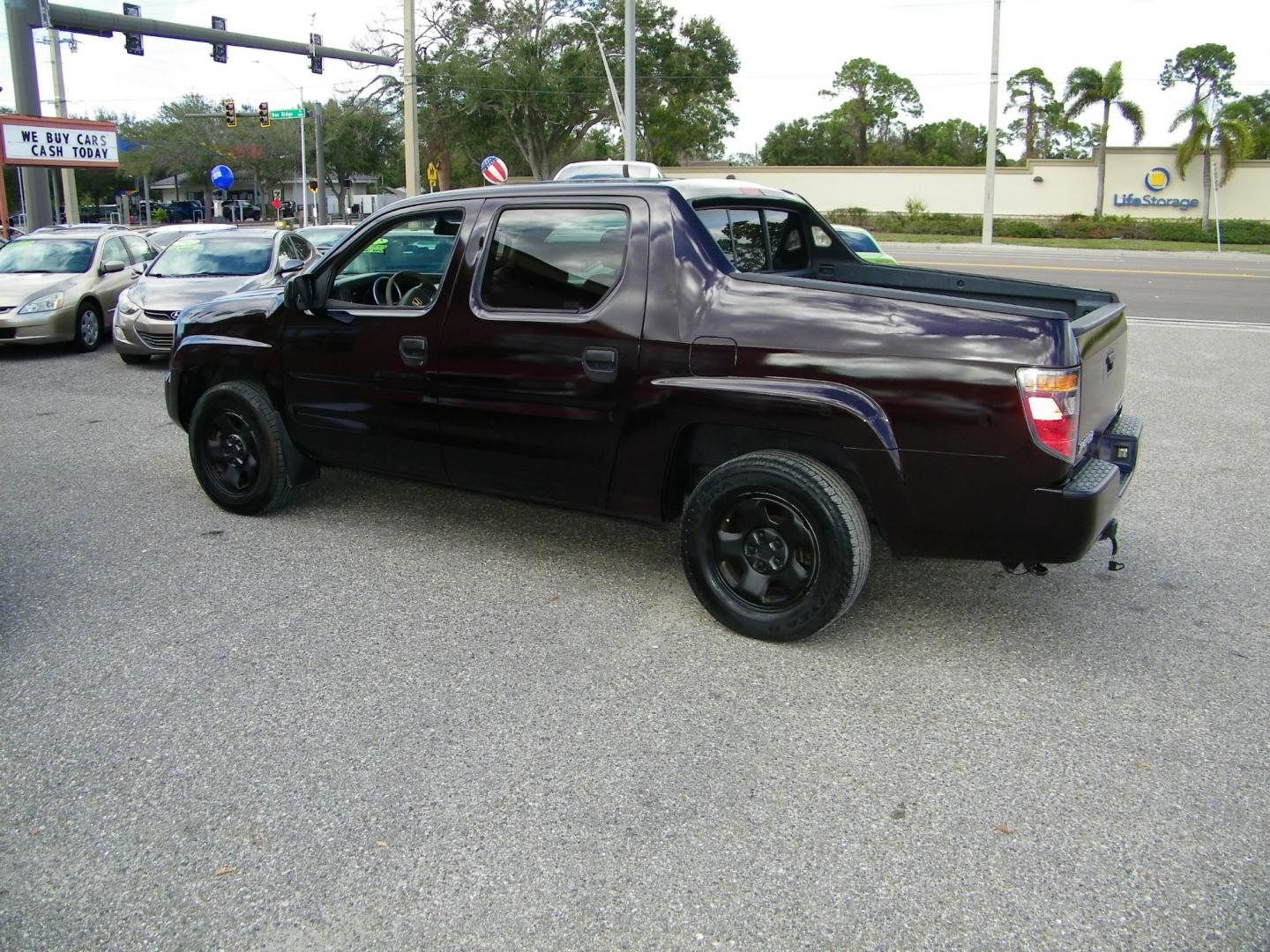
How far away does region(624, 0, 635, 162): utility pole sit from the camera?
77.7ft

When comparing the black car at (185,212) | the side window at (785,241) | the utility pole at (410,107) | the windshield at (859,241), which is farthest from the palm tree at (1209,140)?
the black car at (185,212)

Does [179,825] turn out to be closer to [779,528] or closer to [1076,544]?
[779,528]

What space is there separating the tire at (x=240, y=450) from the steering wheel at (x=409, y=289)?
89cm

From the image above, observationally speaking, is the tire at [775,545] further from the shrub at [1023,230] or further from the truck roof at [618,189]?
the shrub at [1023,230]

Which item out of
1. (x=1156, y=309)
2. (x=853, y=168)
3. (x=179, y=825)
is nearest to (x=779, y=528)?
(x=179, y=825)

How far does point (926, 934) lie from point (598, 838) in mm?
921

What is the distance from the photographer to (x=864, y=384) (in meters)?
3.91

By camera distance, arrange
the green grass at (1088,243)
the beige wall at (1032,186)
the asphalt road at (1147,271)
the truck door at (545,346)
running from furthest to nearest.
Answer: the beige wall at (1032,186)
the green grass at (1088,243)
the asphalt road at (1147,271)
the truck door at (545,346)

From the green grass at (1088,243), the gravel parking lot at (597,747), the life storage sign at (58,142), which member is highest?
the life storage sign at (58,142)

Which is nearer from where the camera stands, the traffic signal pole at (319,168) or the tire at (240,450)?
the tire at (240,450)

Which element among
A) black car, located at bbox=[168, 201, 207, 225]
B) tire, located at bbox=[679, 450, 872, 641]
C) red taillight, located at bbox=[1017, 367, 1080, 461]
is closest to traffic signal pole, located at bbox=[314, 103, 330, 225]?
tire, located at bbox=[679, 450, 872, 641]

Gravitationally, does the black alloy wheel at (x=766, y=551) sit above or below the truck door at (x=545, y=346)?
below

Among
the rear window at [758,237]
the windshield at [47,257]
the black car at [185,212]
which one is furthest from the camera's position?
the black car at [185,212]

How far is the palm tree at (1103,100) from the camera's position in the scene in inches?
1857
